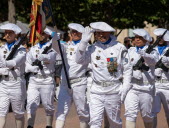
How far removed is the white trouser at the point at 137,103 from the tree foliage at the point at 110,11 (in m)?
18.8

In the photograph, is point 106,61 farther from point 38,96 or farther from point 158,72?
point 38,96

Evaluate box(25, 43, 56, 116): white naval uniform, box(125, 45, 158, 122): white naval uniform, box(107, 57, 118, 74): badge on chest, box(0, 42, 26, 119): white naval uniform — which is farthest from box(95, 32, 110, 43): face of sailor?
box(25, 43, 56, 116): white naval uniform

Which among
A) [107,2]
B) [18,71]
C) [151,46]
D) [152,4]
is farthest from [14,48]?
[152,4]

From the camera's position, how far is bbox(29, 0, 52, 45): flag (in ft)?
41.6

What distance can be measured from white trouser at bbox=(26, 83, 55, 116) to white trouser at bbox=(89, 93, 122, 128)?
2.58 meters

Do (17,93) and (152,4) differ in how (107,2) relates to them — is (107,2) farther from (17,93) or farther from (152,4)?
(17,93)

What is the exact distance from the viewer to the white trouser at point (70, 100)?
41.1 feet

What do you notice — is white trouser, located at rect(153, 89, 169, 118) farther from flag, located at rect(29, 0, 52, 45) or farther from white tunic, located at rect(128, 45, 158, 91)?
flag, located at rect(29, 0, 52, 45)

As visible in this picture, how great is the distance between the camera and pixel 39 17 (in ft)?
42.7

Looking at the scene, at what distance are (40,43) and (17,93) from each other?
1499 mm

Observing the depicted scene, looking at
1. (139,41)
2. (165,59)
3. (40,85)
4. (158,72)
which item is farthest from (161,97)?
(40,85)

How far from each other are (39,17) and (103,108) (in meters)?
2.85

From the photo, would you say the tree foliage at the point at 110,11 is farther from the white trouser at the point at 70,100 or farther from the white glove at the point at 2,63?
the white glove at the point at 2,63

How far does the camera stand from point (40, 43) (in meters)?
13.5
